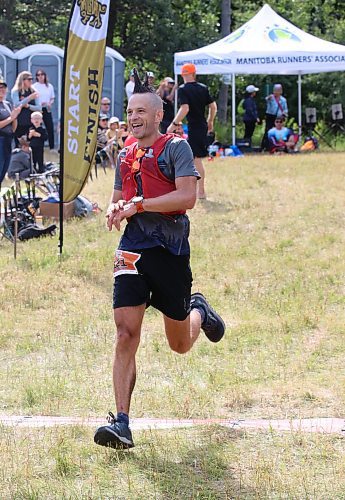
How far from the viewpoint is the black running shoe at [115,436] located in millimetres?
4734

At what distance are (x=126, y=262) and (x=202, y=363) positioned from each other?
2.03 m

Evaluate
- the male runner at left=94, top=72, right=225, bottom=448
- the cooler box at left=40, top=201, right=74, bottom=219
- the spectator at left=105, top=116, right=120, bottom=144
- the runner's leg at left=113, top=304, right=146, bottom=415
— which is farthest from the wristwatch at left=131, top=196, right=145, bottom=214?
the spectator at left=105, top=116, right=120, bottom=144

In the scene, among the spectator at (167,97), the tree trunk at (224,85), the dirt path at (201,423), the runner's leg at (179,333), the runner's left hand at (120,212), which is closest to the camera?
the runner's left hand at (120,212)

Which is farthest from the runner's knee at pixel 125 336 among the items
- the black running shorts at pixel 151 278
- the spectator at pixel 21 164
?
the spectator at pixel 21 164

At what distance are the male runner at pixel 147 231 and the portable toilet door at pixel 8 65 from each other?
18654 mm

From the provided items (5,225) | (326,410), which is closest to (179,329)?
(326,410)

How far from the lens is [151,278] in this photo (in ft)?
16.5

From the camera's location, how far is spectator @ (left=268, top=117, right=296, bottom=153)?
75.2 feet

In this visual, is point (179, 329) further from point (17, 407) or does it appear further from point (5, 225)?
point (5, 225)

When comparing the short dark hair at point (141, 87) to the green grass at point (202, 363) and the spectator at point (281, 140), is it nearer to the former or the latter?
the green grass at point (202, 363)

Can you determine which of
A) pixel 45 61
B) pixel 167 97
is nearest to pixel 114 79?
pixel 45 61

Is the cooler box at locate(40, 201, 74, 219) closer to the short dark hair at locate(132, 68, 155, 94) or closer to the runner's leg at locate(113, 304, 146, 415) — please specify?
the short dark hair at locate(132, 68, 155, 94)

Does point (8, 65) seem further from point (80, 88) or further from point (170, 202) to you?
point (170, 202)

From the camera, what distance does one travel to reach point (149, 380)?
6.49 m
